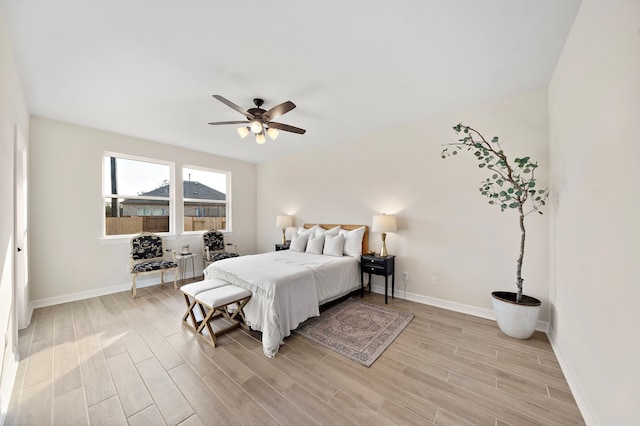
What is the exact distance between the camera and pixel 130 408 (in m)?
1.58

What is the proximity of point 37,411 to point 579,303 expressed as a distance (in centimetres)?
388

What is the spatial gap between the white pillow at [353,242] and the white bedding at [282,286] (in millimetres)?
290

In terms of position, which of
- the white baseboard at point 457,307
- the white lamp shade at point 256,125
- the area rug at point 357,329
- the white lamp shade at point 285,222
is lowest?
the area rug at point 357,329

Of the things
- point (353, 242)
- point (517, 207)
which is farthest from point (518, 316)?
point (353, 242)

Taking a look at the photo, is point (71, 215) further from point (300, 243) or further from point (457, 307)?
point (457, 307)

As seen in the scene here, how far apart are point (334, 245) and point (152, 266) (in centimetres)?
306

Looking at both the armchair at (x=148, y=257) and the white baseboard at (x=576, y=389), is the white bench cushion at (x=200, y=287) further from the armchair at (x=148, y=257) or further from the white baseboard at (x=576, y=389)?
the white baseboard at (x=576, y=389)

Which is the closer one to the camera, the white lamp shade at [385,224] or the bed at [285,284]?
the bed at [285,284]

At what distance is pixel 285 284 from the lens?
2.49m

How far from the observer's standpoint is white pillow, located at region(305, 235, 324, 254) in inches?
159

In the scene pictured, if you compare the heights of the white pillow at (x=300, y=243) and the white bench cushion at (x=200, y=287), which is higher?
the white pillow at (x=300, y=243)

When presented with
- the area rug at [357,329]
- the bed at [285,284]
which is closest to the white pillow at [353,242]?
the bed at [285,284]

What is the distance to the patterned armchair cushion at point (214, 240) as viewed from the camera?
16.2ft

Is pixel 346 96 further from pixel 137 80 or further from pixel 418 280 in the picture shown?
pixel 418 280
